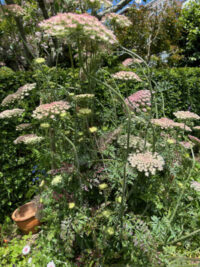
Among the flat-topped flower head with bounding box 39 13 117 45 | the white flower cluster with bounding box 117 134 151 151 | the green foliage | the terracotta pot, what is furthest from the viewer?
the green foliage

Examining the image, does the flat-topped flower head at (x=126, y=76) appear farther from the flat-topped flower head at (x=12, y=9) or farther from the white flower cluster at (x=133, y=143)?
the flat-topped flower head at (x=12, y=9)

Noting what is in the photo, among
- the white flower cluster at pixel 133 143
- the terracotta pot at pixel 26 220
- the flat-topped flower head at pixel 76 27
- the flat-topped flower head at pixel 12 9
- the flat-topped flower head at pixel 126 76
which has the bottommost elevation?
the terracotta pot at pixel 26 220

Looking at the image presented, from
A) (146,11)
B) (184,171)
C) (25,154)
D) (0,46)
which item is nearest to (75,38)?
(184,171)

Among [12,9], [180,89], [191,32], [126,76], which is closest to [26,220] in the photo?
[126,76]

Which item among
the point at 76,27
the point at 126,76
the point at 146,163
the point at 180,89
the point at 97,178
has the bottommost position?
the point at 180,89

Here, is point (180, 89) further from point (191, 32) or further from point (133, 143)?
point (191, 32)

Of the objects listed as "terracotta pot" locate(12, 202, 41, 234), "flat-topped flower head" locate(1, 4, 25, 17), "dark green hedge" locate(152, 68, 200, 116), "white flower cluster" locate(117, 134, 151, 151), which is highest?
"flat-topped flower head" locate(1, 4, 25, 17)

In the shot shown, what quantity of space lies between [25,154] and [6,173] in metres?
0.38

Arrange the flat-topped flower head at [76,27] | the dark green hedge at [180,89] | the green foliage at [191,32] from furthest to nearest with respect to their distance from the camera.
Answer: the green foliage at [191,32], the dark green hedge at [180,89], the flat-topped flower head at [76,27]

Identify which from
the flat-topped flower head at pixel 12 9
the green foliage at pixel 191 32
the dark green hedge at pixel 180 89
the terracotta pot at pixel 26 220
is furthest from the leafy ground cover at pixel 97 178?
the green foliage at pixel 191 32

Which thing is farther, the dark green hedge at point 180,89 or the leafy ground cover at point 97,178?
the dark green hedge at point 180,89

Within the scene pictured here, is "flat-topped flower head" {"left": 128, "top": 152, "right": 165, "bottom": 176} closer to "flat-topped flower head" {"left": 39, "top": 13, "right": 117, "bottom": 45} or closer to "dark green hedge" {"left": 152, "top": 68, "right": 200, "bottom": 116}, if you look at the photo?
"flat-topped flower head" {"left": 39, "top": 13, "right": 117, "bottom": 45}

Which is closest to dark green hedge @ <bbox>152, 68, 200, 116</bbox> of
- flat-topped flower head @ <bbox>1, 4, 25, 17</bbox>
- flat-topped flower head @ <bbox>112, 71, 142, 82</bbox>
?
flat-topped flower head @ <bbox>112, 71, 142, 82</bbox>

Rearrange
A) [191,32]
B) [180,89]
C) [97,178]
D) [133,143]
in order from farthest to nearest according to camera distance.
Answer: [191,32], [180,89], [97,178], [133,143]
